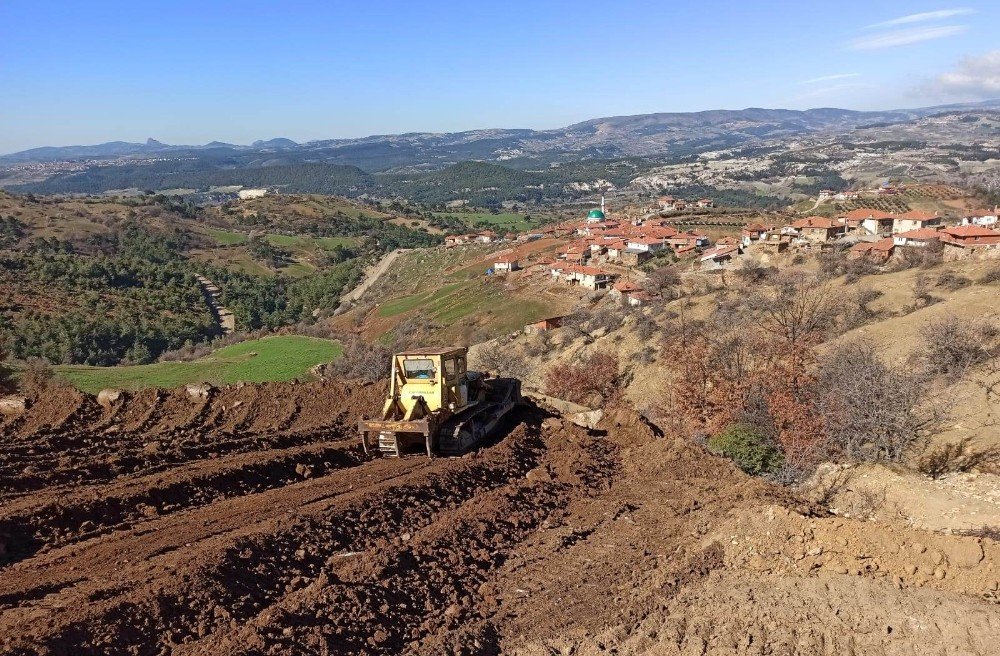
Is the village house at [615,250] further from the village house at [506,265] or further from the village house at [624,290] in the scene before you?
the village house at [624,290]

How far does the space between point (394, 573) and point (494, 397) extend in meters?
7.54

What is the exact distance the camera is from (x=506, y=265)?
75.9 meters

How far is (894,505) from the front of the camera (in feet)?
34.2

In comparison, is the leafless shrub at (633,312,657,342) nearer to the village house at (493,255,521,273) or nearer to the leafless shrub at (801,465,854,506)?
the leafless shrub at (801,465,854,506)

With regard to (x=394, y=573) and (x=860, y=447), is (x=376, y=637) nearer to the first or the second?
(x=394, y=573)

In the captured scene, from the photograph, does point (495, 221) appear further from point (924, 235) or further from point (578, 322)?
point (578, 322)

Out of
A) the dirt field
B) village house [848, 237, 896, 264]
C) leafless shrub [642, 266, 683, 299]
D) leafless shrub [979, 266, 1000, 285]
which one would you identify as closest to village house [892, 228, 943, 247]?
village house [848, 237, 896, 264]

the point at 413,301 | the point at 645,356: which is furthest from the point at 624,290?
the point at 413,301

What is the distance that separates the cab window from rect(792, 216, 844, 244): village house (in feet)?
184

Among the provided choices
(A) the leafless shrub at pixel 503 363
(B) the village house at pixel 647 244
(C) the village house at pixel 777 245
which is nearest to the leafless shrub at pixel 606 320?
(A) the leafless shrub at pixel 503 363

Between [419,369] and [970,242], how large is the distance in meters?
44.8

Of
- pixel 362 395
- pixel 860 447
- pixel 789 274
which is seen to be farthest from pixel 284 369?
pixel 860 447

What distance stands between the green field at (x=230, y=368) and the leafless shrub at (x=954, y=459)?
2568 cm

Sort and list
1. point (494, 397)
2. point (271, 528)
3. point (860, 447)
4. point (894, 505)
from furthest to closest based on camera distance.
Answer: point (494, 397), point (860, 447), point (894, 505), point (271, 528)
